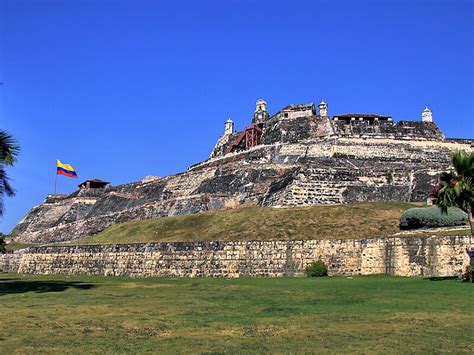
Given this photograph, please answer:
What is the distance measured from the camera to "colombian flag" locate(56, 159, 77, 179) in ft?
236

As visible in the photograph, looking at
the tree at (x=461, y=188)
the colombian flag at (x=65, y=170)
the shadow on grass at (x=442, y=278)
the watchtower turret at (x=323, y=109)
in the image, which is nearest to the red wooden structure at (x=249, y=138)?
the watchtower turret at (x=323, y=109)

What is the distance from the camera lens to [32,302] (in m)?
17.2

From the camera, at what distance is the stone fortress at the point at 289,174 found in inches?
1563

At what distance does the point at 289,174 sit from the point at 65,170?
132ft

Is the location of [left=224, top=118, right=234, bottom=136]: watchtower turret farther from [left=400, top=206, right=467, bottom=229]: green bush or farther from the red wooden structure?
[left=400, top=206, right=467, bottom=229]: green bush

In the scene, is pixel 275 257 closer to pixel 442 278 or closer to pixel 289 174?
pixel 442 278

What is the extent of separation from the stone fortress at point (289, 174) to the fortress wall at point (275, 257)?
9.86 metres

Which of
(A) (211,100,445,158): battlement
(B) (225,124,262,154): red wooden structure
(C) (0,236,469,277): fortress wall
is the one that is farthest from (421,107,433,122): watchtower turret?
(C) (0,236,469,277): fortress wall

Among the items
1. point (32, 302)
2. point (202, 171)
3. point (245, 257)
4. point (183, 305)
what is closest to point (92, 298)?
point (32, 302)

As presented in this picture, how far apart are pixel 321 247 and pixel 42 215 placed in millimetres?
48849

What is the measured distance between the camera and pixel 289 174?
136ft

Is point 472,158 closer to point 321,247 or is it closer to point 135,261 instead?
point 321,247

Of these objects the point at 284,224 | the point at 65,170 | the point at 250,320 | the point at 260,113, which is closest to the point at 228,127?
the point at 260,113

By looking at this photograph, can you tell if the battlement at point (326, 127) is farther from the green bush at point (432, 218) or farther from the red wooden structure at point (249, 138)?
the green bush at point (432, 218)
